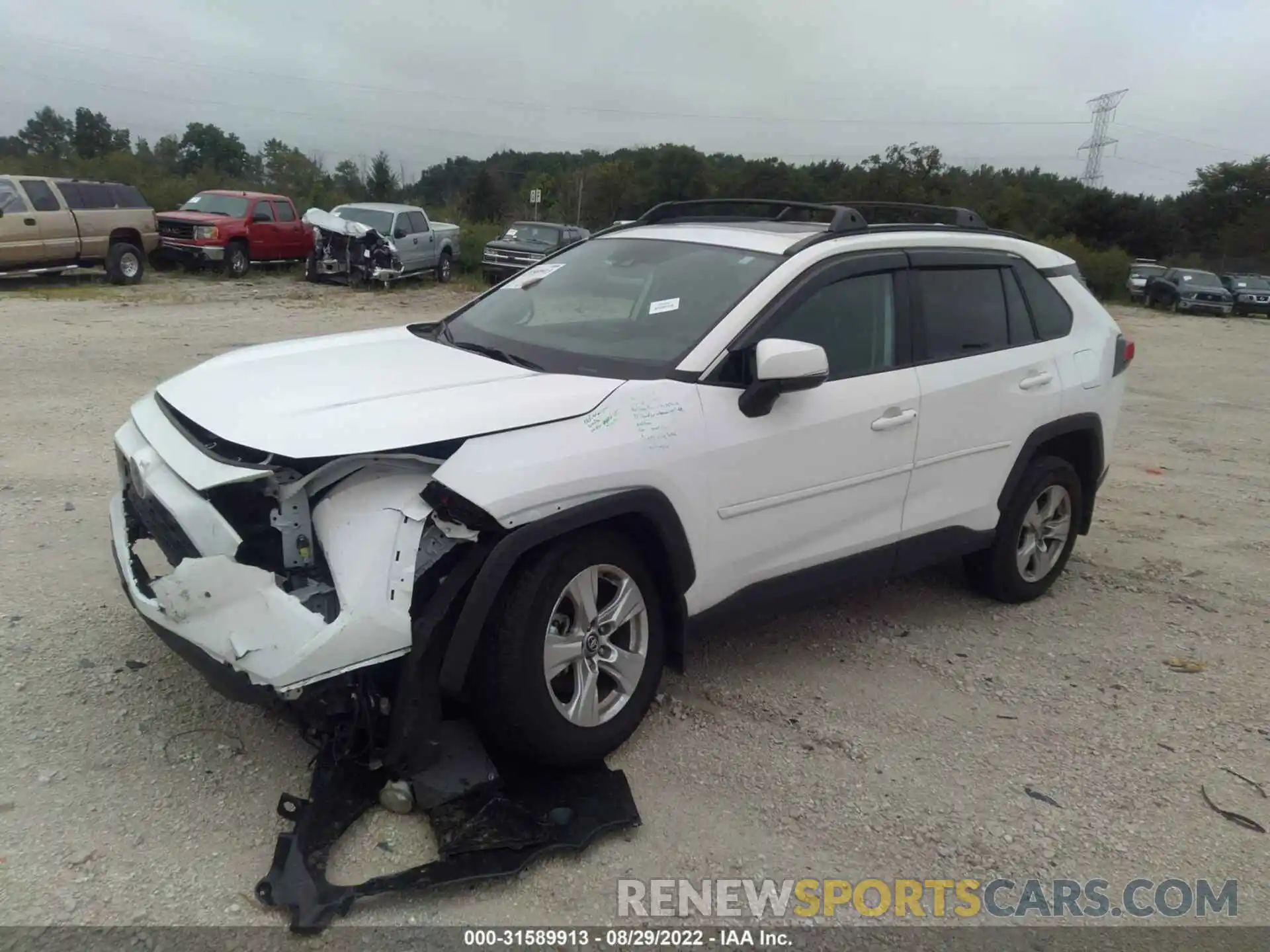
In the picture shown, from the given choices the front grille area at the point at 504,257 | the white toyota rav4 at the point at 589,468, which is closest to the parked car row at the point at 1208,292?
the front grille area at the point at 504,257

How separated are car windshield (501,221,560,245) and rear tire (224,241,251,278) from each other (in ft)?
18.4

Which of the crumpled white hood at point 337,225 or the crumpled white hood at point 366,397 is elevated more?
the crumpled white hood at point 337,225

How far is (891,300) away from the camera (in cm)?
421

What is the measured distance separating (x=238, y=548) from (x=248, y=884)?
0.93 m

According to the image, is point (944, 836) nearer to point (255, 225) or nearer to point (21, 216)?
point (21, 216)

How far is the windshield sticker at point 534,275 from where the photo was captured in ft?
14.9

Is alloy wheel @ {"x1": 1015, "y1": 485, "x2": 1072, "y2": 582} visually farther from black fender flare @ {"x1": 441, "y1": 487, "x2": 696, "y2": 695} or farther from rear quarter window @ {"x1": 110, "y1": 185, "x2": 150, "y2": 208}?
rear quarter window @ {"x1": 110, "y1": 185, "x2": 150, "y2": 208}

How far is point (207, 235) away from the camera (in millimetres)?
19984

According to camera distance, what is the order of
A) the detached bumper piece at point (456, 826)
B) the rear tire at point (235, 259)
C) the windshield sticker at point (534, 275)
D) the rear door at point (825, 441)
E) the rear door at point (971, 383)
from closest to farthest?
the detached bumper piece at point (456, 826) → the rear door at point (825, 441) → the rear door at point (971, 383) → the windshield sticker at point (534, 275) → the rear tire at point (235, 259)

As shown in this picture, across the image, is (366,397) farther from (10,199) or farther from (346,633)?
(10,199)

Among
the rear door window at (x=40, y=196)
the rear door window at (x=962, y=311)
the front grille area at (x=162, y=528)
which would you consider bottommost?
the front grille area at (x=162, y=528)

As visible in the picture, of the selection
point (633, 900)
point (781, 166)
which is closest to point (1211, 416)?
point (633, 900)

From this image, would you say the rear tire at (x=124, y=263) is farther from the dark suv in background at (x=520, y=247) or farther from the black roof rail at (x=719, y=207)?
the black roof rail at (x=719, y=207)

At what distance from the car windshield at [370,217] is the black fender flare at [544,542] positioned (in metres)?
19.1
